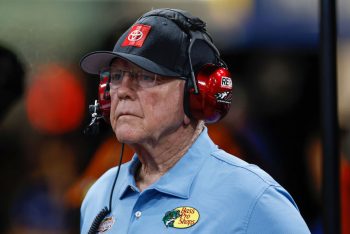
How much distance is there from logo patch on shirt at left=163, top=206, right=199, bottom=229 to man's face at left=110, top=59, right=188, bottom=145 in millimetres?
255

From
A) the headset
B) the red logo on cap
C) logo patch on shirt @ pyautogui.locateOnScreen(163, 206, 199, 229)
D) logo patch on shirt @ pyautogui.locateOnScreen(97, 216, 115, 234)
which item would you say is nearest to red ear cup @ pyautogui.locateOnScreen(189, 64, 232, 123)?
the headset

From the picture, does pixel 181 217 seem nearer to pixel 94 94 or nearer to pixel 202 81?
pixel 202 81

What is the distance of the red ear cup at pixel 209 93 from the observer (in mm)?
1926

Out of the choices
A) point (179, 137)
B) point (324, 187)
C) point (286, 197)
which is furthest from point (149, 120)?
point (324, 187)

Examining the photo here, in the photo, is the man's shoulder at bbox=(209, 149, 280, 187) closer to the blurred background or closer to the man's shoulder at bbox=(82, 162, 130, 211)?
the man's shoulder at bbox=(82, 162, 130, 211)

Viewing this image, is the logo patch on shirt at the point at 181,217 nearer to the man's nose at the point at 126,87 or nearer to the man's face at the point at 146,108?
the man's face at the point at 146,108

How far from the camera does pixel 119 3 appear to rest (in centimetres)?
338

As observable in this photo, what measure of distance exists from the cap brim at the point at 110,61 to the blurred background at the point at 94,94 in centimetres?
128

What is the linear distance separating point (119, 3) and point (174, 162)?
1.63m

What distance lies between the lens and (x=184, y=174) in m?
1.92

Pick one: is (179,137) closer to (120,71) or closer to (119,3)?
(120,71)

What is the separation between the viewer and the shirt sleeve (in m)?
1.72

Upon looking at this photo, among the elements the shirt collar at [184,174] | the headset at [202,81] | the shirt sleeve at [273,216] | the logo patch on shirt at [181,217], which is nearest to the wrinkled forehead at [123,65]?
the headset at [202,81]

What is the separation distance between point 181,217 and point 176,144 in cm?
29
